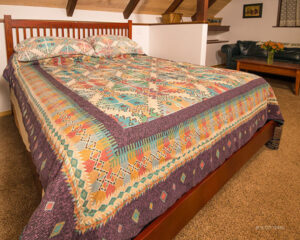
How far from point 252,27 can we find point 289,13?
0.78 metres

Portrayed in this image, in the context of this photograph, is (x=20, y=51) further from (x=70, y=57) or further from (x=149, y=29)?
(x=149, y=29)

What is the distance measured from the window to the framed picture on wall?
1.38 feet

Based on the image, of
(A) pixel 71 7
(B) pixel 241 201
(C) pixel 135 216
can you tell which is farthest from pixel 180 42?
(C) pixel 135 216

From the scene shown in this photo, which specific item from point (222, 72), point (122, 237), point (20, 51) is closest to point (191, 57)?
point (222, 72)

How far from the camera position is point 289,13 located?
4465 mm

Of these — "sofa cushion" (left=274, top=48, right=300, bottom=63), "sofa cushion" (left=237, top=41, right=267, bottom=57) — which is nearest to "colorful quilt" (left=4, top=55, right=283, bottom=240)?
"sofa cushion" (left=274, top=48, right=300, bottom=63)

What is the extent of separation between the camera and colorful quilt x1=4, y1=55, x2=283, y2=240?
74 cm

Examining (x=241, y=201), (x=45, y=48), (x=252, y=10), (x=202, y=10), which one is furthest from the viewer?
(x=252, y=10)

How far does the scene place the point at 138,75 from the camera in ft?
5.82

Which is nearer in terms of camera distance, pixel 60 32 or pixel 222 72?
pixel 222 72

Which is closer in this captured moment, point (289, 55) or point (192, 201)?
point (192, 201)

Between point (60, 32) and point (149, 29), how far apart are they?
1.61m

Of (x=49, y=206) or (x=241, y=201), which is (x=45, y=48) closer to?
(x=49, y=206)

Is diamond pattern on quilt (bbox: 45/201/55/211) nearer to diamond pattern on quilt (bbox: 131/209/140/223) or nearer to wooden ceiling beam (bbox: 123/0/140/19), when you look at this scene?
diamond pattern on quilt (bbox: 131/209/140/223)
